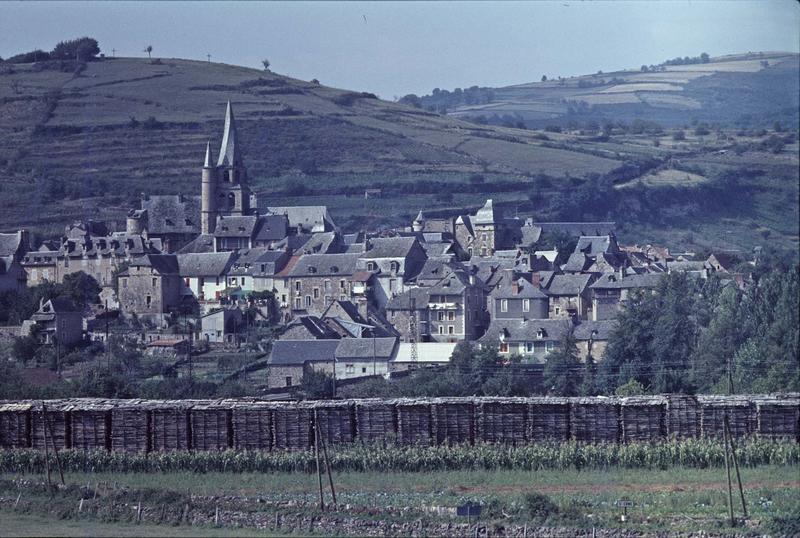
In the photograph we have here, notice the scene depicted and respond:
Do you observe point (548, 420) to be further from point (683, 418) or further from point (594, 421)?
point (683, 418)

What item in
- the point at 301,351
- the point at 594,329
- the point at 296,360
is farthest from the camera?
the point at 594,329

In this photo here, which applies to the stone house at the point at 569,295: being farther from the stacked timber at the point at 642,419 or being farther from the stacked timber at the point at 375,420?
the stacked timber at the point at 375,420

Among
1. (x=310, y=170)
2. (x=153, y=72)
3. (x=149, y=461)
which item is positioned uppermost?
(x=153, y=72)

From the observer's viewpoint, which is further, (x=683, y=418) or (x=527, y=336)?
(x=527, y=336)

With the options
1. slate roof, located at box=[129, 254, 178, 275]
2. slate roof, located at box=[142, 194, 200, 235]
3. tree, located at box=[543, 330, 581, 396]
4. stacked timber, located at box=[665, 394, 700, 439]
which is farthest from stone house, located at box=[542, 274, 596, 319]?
stacked timber, located at box=[665, 394, 700, 439]

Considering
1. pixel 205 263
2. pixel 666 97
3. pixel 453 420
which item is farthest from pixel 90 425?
pixel 666 97

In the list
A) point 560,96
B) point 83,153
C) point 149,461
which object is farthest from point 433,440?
point 560,96

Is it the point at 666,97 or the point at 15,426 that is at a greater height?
the point at 666,97

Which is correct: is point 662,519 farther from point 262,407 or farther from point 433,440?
point 262,407
